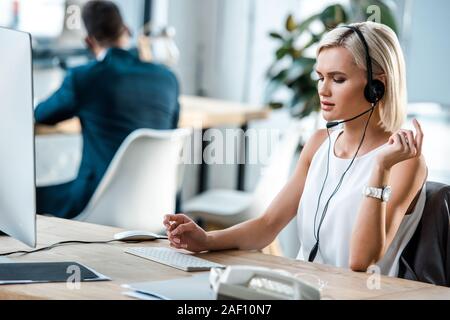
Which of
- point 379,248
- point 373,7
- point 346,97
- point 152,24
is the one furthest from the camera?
point 152,24

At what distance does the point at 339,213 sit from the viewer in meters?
2.08

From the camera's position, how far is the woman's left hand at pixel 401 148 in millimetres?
1860

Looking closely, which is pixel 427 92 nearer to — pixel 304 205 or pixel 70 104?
pixel 70 104

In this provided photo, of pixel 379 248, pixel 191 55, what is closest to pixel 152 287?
pixel 379 248

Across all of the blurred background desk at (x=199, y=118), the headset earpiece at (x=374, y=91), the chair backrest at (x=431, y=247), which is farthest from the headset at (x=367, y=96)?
the blurred background desk at (x=199, y=118)

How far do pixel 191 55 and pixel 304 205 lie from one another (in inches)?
152

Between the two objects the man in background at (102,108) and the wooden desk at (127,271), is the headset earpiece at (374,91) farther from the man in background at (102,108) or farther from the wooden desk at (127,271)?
the man in background at (102,108)

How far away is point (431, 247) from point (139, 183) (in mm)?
1544

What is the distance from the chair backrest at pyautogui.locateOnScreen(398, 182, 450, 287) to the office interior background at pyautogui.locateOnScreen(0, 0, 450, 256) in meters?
1.98

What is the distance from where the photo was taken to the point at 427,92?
5.31m

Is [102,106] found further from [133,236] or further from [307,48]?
[133,236]

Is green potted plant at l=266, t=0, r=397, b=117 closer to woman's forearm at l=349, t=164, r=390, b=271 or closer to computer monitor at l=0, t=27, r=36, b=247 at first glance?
woman's forearm at l=349, t=164, r=390, b=271

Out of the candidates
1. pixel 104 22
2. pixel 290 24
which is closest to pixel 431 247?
pixel 104 22

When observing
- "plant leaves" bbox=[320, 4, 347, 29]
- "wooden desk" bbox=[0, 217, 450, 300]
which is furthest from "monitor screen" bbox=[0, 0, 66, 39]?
"wooden desk" bbox=[0, 217, 450, 300]
